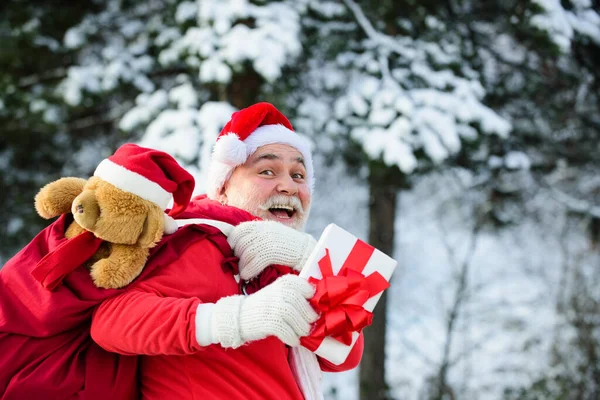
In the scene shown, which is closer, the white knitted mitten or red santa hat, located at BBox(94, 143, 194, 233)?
the white knitted mitten

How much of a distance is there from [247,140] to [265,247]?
0.63 m

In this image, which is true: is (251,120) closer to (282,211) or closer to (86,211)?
(282,211)

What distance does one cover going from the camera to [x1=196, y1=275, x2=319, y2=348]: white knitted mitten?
1.61 metres

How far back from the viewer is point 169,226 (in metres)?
1.88

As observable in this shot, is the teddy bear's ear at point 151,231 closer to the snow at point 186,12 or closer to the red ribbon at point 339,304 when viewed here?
the red ribbon at point 339,304

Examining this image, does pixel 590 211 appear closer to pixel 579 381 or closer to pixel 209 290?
pixel 579 381

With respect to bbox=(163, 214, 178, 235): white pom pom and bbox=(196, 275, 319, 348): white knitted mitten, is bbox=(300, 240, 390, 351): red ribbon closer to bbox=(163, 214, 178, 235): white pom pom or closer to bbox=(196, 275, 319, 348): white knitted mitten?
bbox=(196, 275, 319, 348): white knitted mitten

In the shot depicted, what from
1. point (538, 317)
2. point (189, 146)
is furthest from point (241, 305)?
point (538, 317)

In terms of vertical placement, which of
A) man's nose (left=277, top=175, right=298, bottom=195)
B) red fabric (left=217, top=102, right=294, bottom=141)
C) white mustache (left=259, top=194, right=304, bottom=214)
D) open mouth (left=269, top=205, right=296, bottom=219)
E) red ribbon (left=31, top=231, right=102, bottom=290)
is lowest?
open mouth (left=269, top=205, right=296, bottom=219)

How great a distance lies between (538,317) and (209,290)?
26.5 feet

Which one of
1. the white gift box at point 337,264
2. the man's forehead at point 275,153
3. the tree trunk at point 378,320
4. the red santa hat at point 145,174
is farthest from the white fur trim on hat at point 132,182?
the tree trunk at point 378,320

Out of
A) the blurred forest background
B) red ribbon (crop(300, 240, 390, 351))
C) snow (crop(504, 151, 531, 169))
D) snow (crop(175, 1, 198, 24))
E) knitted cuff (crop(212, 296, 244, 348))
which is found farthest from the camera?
snow (crop(504, 151, 531, 169))

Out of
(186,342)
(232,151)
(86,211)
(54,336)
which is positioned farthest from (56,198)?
(232,151)

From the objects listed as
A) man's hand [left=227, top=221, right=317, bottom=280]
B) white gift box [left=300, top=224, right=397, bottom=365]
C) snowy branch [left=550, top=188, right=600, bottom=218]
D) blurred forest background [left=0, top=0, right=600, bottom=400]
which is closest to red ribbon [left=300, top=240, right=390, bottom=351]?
white gift box [left=300, top=224, right=397, bottom=365]
